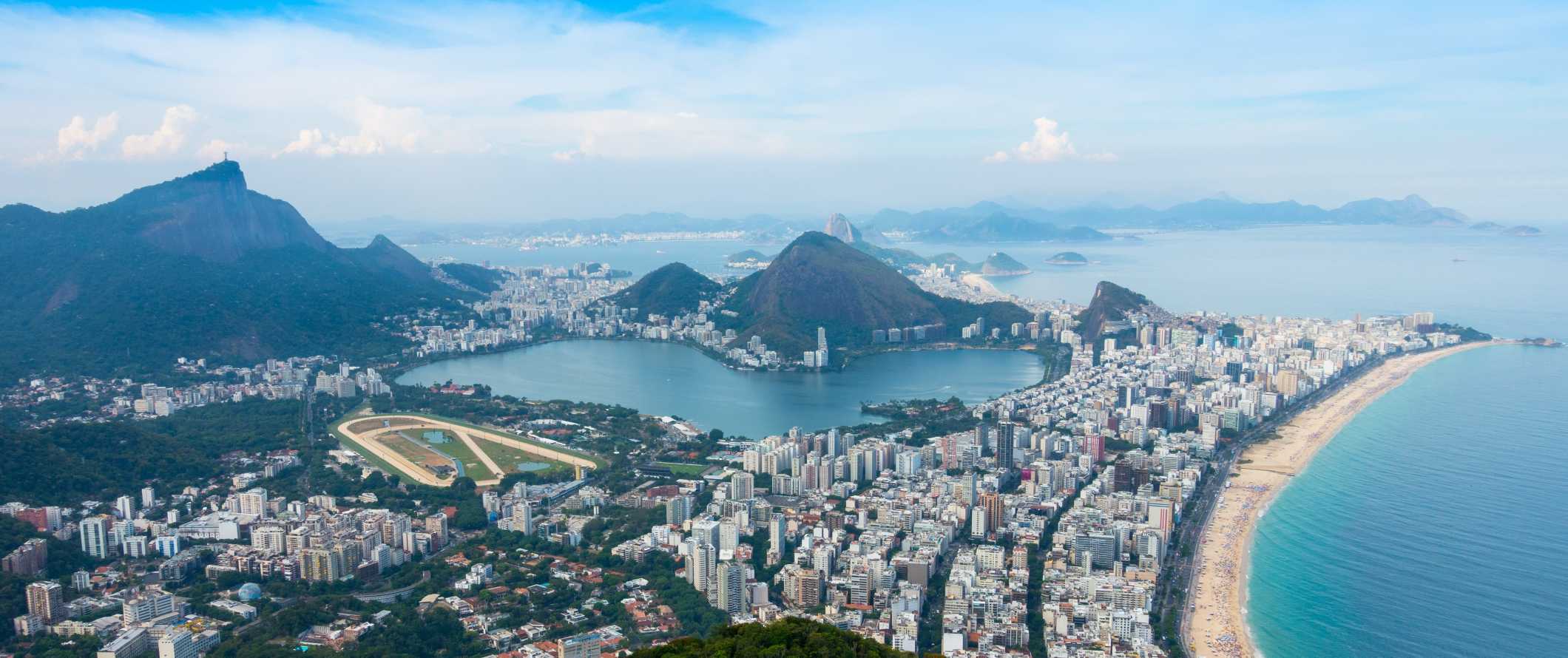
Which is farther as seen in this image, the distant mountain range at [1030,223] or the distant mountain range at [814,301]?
the distant mountain range at [1030,223]

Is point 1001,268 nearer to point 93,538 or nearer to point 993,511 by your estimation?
point 993,511

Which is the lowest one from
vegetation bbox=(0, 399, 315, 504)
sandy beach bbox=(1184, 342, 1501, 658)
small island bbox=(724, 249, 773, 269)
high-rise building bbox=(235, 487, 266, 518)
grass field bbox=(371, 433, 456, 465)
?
sandy beach bbox=(1184, 342, 1501, 658)

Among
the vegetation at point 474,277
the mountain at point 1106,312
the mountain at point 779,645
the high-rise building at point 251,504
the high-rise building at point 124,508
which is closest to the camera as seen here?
the mountain at point 779,645

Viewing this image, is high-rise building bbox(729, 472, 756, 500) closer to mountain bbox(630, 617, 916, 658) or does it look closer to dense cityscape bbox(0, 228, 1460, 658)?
dense cityscape bbox(0, 228, 1460, 658)

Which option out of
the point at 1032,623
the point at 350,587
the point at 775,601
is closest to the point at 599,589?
the point at 775,601

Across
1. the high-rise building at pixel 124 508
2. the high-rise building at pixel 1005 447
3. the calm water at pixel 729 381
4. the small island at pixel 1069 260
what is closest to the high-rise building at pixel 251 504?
the high-rise building at pixel 124 508

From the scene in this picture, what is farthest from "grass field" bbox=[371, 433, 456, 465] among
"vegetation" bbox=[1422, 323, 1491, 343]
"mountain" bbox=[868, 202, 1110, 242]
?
"mountain" bbox=[868, 202, 1110, 242]

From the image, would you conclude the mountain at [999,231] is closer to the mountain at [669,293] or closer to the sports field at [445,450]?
the mountain at [669,293]

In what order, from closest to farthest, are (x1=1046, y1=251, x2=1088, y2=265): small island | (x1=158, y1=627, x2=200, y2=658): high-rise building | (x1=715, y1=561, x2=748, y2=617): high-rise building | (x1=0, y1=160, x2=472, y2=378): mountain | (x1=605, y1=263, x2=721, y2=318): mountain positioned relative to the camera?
(x1=158, y1=627, x2=200, y2=658): high-rise building, (x1=715, y1=561, x2=748, y2=617): high-rise building, (x1=0, y1=160, x2=472, y2=378): mountain, (x1=605, y1=263, x2=721, y2=318): mountain, (x1=1046, y1=251, x2=1088, y2=265): small island
